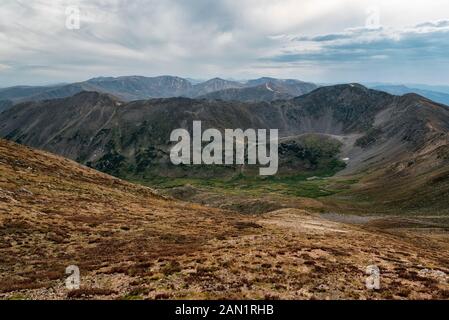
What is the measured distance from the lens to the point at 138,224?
200 feet

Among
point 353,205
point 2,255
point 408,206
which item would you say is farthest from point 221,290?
point 353,205

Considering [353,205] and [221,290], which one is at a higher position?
[221,290]

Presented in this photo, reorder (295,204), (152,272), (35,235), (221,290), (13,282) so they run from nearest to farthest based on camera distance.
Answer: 1. (221,290)
2. (13,282)
3. (152,272)
4. (35,235)
5. (295,204)

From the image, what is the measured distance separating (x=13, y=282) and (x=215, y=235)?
93.6 feet

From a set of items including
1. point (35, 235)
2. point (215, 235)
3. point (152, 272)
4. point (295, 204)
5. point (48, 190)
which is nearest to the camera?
point (152, 272)

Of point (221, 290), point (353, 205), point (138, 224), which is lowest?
point (353, 205)

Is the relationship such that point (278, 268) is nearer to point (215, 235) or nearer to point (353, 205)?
point (215, 235)
